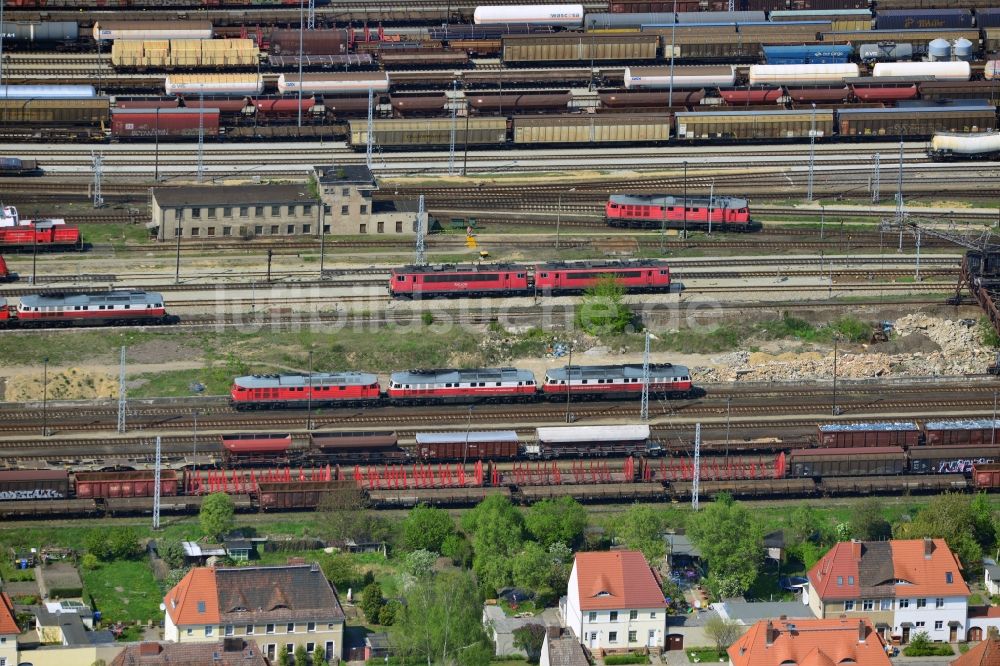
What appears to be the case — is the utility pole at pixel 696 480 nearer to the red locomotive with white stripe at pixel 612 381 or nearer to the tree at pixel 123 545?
the red locomotive with white stripe at pixel 612 381

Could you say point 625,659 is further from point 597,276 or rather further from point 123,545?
point 597,276

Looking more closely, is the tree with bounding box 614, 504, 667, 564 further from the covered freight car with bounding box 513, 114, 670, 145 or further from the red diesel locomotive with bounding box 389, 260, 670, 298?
the covered freight car with bounding box 513, 114, 670, 145

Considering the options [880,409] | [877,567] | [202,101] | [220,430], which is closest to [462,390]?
[220,430]

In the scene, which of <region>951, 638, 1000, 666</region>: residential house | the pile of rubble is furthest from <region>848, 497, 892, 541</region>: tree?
the pile of rubble

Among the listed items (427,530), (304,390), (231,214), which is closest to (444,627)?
(427,530)

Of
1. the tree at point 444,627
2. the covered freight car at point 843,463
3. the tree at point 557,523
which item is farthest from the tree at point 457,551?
the covered freight car at point 843,463
